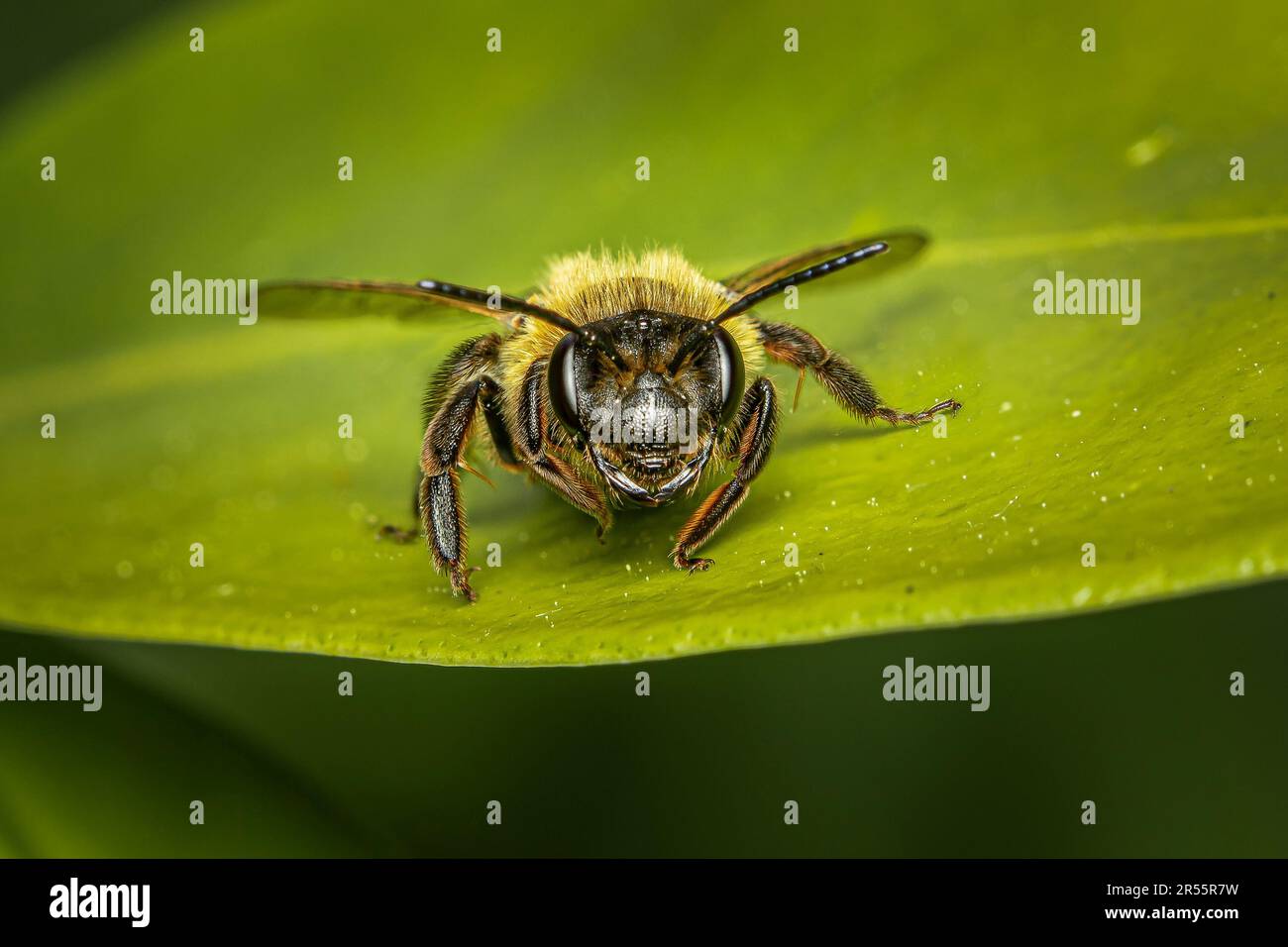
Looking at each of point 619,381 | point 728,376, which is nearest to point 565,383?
point 619,381

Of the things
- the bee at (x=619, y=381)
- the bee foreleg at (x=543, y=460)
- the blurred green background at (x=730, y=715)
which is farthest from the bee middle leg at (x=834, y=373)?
the bee foreleg at (x=543, y=460)

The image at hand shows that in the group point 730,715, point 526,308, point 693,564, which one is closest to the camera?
point 693,564

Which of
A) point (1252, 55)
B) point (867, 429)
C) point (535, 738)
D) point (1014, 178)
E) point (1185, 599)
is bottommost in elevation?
point (535, 738)

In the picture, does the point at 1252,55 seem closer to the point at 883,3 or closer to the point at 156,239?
the point at 883,3

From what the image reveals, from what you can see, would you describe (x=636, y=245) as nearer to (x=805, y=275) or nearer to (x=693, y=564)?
(x=805, y=275)

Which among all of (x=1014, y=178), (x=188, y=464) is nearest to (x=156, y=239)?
(x=188, y=464)

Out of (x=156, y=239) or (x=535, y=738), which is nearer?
(x=535, y=738)

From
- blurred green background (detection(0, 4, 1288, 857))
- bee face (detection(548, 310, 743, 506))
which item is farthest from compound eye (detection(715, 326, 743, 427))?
blurred green background (detection(0, 4, 1288, 857))
